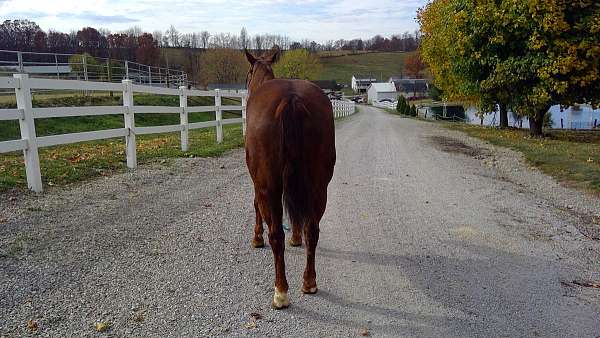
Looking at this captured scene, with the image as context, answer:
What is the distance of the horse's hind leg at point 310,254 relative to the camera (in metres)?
3.38

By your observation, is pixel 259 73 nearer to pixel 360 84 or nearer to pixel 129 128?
pixel 129 128

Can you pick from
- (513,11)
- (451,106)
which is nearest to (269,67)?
(513,11)

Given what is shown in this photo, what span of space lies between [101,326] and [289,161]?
164 centimetres

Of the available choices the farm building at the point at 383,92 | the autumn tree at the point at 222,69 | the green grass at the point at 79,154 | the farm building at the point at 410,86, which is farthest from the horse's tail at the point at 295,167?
the farm building at the point at 410,86

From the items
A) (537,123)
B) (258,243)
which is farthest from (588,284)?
(537,123)

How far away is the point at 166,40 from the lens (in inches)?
4449

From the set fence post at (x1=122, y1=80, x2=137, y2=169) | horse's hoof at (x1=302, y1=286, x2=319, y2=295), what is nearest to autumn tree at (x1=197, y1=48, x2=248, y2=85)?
fence post at (x1=122, y1=80, x2=137, y2=169)

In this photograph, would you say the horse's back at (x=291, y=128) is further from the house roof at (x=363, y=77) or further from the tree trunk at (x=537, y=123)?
the house roof at (x=363, y=77)

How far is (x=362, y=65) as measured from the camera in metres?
153

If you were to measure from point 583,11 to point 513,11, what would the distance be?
7.11ft

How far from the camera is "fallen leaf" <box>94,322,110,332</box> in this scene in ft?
9.33

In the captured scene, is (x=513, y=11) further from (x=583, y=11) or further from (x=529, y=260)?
(x=529, y=260)

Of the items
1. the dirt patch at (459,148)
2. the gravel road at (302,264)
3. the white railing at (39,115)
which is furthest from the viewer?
the dirt patch at (459,148)

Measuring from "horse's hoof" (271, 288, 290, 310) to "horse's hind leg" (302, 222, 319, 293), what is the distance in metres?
0.26
